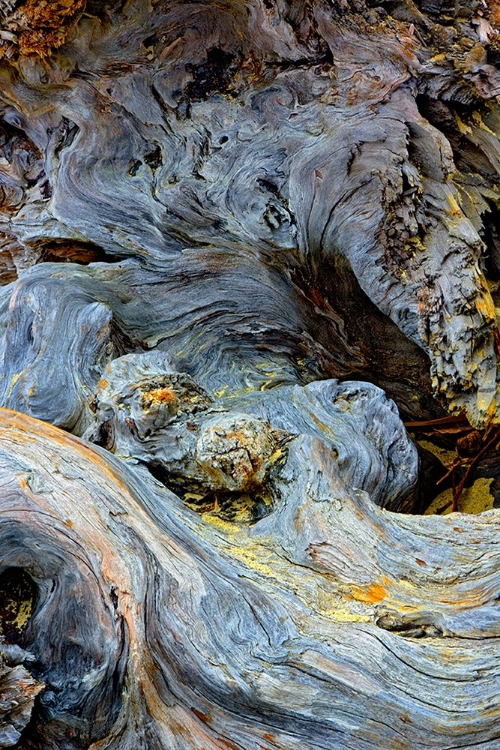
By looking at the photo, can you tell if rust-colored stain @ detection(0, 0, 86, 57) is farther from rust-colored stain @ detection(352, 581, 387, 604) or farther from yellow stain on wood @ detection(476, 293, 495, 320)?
rust-colored stain @ detection(352, 581, 387, 604)

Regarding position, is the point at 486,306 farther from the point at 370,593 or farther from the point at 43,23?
the point at 43,23

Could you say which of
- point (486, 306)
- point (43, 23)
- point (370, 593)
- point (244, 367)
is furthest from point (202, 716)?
point (43, 23)

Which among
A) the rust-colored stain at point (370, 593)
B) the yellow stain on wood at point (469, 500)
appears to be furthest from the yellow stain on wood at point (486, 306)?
the rust-colored stain at point (370, 593)

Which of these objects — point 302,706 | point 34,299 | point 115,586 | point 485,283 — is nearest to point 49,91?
point 34,299

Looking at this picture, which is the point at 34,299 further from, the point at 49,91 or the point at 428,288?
the point at 428,288

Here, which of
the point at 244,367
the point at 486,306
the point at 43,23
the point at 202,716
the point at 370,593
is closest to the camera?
the point at 202,716

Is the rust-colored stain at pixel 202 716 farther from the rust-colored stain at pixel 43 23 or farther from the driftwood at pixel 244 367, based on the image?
the rust-colored stain at pixel 43 23
